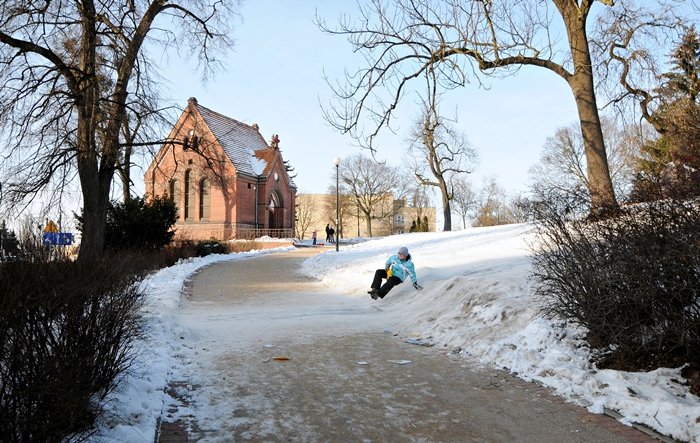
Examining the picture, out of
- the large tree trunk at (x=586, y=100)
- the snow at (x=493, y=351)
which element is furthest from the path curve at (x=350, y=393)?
the large tree trunk at (x=586, y=100)

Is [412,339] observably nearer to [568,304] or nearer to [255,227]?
[568,304]

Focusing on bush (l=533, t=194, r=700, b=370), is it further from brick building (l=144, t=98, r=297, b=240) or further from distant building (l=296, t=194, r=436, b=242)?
distant building (l=296, t=194, r=436, b=242)

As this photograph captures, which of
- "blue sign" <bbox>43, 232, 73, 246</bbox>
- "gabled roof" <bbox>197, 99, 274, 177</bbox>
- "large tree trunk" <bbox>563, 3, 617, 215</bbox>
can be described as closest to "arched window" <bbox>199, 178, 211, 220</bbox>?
"gabled roof" <bbox>197, 99, 274, 177</bbox>

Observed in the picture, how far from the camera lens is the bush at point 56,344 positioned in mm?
2912

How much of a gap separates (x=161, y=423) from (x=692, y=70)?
1850cm

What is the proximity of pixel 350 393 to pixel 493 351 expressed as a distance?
2319mm

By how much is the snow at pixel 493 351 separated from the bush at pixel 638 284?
0.29 meters

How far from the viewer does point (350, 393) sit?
5.31 meters

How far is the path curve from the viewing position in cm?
429

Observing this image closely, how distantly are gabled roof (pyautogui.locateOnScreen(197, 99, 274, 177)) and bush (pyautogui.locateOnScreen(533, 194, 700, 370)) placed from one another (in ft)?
133

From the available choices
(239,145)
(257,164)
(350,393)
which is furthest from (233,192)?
(350,393)

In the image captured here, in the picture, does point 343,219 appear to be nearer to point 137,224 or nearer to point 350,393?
point 137,224

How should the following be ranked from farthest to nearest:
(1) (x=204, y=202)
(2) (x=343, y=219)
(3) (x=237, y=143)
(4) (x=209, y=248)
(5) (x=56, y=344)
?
(2) (x=343, y=219) → (3) (x=237, y=143) → (1) (x=204, y=202) → (4) (x=209, y=248) → (5) (x=56, y=344)

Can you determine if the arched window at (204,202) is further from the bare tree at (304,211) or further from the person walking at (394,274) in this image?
the bare tree at (304,211)
